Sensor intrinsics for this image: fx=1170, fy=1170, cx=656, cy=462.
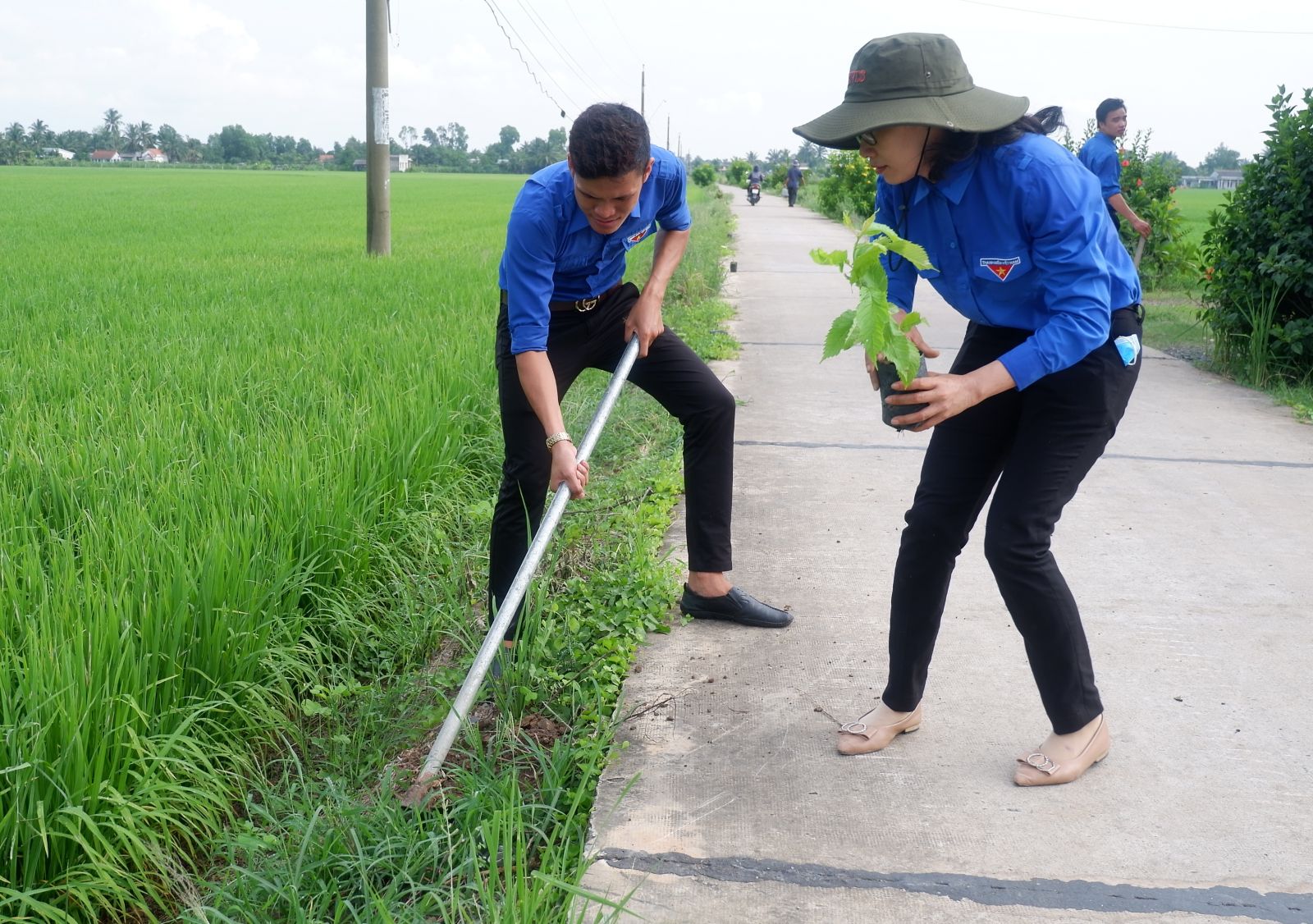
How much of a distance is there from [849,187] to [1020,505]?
1012 inches

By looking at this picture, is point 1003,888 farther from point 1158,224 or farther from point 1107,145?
point 1158,224

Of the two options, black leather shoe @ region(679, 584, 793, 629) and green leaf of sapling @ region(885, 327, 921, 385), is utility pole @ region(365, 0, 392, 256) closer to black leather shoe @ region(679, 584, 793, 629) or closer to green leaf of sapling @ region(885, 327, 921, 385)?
black leather shoe @ region(679, 584, 793, 629)

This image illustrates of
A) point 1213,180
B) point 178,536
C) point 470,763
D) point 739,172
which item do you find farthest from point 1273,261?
point 1213,180

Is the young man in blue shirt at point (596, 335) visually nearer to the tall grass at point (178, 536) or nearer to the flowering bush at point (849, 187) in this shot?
the tall grass at point (178, 536)

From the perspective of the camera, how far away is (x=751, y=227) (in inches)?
973

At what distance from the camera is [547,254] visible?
2.89 m

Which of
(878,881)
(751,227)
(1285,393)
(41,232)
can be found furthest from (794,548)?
(751,227)

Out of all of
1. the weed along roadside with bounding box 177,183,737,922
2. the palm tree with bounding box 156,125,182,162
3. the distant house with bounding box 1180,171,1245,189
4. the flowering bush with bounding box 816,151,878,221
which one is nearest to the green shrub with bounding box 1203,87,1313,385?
the weed along roadside with bounding box 177,183,737,922

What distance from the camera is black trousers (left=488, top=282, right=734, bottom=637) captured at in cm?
307

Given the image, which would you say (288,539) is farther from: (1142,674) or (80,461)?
(1142,674)

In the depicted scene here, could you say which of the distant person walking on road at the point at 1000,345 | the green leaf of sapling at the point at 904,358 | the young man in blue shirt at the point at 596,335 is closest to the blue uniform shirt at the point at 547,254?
the young man in blue shirt at the point at 596,335

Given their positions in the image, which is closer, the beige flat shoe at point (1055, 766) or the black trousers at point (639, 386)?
the beige flat shoe at point (1055, 766)

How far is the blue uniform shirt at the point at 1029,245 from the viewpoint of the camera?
224 centimetres

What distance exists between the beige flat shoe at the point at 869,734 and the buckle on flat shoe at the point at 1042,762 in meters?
0.27
